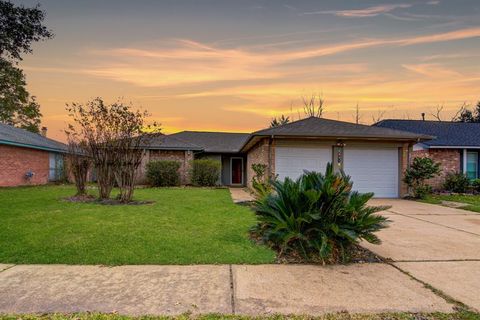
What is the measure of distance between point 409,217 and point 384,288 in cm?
622

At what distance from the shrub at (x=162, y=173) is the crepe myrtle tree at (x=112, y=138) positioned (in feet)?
24.0

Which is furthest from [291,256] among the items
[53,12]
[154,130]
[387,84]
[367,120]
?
[367,120]

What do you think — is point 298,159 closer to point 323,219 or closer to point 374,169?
point 374,169

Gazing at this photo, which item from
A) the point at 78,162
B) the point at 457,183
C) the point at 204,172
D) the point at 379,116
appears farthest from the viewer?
the point at 379,116

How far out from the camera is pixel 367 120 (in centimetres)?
4044

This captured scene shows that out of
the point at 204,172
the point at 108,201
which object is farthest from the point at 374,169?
the point at 108,201

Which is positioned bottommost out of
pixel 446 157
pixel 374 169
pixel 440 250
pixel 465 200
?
pixel 465 200

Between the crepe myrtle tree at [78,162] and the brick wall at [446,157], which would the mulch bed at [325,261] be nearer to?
the crepe myrtle tree at [78,162]

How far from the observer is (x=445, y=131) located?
1944cm

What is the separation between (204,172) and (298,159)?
285 inches

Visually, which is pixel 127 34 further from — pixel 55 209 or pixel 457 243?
pixel 457 243

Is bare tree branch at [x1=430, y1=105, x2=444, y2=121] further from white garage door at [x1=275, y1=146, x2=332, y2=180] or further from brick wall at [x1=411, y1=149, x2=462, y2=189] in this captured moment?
white garage door at [x1=275, y1=146, x2=332, y2=180]

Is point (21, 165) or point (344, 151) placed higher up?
point (344, 151)

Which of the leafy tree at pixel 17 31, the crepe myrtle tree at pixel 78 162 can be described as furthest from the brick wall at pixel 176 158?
the leafy tree at pixel 17 31
